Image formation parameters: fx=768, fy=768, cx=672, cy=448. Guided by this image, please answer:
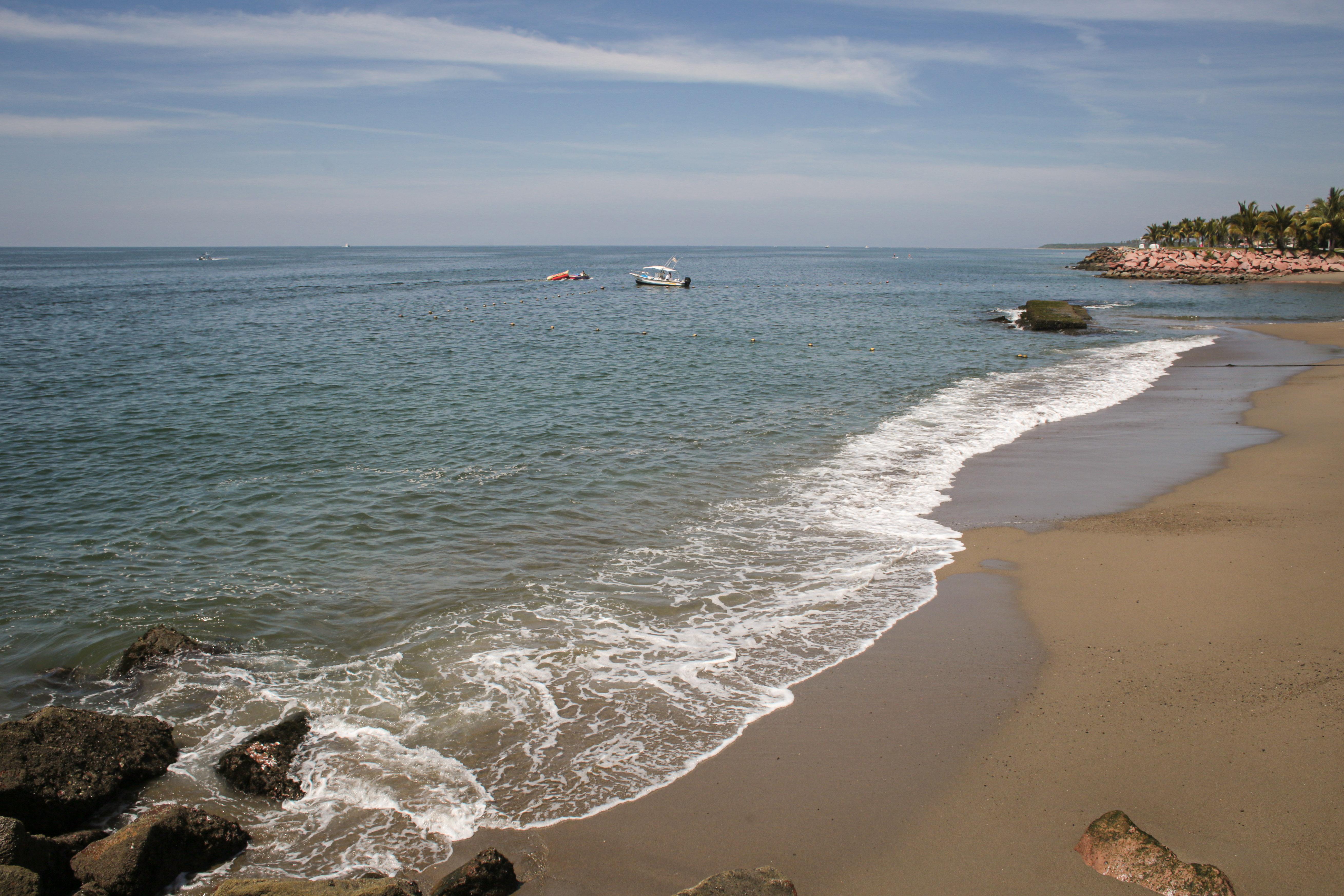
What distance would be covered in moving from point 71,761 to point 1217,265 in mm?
103572

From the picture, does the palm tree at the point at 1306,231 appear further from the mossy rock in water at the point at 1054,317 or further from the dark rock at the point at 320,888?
the dark rock at the point at 320,888

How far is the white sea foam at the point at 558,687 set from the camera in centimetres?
600

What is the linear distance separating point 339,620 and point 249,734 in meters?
2.34

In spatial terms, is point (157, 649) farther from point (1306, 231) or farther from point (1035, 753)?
point (1306, 231)

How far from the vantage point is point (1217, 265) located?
84000mm

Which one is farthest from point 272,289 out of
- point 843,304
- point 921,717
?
point 921,717

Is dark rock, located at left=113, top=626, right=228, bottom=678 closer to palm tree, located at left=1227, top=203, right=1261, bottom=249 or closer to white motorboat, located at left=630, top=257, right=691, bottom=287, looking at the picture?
white motorboat, located at left=630, top=257, right=691, bottom=287

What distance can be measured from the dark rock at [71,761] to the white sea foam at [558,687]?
0.99ft

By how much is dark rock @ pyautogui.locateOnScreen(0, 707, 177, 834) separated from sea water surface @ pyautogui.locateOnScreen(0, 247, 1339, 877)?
0.91 ft

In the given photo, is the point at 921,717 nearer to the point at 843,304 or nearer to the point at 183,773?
the point at 183,773

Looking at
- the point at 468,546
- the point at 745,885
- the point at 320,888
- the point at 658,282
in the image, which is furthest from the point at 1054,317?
the point at 658,282

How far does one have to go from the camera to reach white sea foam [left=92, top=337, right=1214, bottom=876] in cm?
600

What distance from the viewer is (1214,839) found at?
5.32m

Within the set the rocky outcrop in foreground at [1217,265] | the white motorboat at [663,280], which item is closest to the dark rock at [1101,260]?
the rocky outcrop in foreground at [1217,265]
